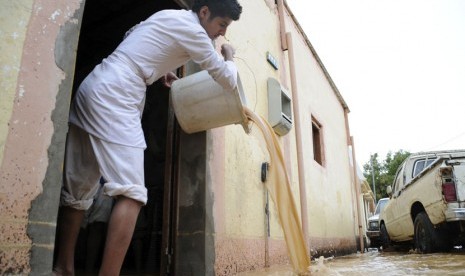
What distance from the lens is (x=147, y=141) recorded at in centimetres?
403

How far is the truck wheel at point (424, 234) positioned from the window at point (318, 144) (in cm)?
215

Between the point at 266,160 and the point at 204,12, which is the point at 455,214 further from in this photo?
the point at 204,12

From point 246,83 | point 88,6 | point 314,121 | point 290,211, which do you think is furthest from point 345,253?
point 88,6

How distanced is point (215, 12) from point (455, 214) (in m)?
4.64

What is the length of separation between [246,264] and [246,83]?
2037mm

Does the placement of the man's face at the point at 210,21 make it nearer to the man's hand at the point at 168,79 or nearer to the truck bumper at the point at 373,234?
the man's hand at the point at 168,79

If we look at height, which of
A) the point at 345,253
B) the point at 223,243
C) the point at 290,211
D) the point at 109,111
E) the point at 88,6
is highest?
the point at 88,6

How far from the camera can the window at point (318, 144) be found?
755 cm

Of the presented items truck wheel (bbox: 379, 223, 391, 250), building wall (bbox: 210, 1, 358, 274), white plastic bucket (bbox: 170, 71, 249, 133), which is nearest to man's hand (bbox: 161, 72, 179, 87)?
white plastic bucket (bbox: 170, 71, 249, 133)

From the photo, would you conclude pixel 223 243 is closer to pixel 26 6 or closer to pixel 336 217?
pixel 26 6

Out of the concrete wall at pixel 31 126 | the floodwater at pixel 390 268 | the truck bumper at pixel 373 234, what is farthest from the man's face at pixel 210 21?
the truck bumper at pixel 373 234

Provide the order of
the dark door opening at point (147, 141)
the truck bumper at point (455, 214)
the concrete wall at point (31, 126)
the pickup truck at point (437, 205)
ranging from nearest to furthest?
Result: the concrete wall at point (31, 126)
the dark door opening at point (147, 141)
the truck bumper at point (455, 214)
the pickup truck at point (437, 205)

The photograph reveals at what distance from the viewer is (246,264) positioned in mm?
3561

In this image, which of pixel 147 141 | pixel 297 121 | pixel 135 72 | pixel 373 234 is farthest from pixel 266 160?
pixel 373 234
